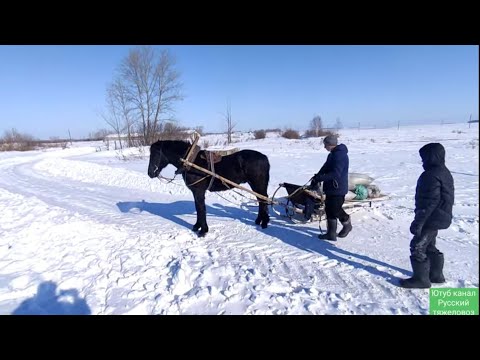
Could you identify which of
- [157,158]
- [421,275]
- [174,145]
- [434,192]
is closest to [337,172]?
[434,192]

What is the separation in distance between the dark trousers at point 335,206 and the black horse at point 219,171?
137 cm

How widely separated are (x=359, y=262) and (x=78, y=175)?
44.7 ft

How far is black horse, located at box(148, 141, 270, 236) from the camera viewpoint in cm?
514

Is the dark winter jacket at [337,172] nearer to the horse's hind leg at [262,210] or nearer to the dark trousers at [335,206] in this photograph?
the dark trousers at [335,206]

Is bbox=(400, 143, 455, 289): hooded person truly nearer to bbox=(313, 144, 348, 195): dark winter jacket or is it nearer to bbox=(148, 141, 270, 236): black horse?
bbox=(313, 144, 348, 195): dark winter jacket

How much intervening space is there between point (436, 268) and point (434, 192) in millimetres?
1019

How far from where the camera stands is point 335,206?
4.24 metres

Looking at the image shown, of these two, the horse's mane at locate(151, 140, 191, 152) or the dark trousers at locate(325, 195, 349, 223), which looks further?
the horse's mane at locate(151, 140, 191, 152)

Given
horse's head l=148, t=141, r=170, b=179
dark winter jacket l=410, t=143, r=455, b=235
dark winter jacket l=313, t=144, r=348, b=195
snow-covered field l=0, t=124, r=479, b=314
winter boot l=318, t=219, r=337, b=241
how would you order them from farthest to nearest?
horse's head l=148, t=141, r=170, b=179, winter boot l=318, t=219, r=337, b=241, dark winter jacket l=313, t=144, r=348, b=195, snow-covered field l=0, t=124, r=479, b=314, dark winter jacket l=410, t=143, r=455, b=235

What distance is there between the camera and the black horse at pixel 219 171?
5137mm

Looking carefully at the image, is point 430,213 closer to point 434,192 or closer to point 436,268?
point 434,192

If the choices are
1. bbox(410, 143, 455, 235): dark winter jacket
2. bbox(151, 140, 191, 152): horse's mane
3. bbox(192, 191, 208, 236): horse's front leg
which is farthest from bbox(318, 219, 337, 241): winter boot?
bbox(151, 140, 191, 152): horse's mane

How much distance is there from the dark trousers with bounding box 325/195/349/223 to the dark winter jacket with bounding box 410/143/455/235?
1401 millimetres
